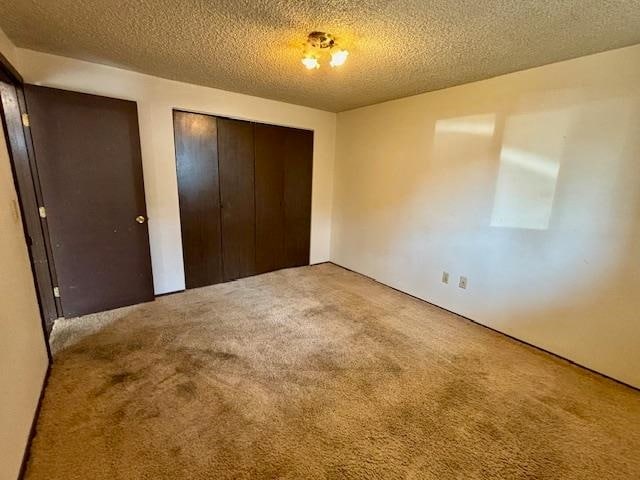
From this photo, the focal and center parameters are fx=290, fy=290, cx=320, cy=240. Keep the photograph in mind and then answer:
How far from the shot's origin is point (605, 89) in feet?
6.56

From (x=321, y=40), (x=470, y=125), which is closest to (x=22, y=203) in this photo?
(x=321, y=40)

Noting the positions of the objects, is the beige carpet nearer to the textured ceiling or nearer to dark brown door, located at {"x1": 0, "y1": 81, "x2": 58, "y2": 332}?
dark brown door, located at {"x1": 0, "y1": 81, "x2": 58, "y2": 332}

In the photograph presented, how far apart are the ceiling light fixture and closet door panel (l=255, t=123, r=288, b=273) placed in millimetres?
1712

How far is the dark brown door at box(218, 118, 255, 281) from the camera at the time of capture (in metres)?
3.41

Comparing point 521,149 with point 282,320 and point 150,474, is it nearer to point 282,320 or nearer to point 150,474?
point 282,320

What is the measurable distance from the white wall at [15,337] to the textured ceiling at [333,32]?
0.62 meters

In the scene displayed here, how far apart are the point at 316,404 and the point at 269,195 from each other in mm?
2728

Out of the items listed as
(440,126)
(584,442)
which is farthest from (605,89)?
(584,442)

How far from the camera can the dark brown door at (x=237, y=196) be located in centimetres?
341

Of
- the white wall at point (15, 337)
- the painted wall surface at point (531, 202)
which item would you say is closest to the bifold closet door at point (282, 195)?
the painted wall surface at point (531, 202)

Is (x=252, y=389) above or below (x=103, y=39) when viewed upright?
below

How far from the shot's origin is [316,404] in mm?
1773

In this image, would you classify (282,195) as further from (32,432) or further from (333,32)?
(32,432)

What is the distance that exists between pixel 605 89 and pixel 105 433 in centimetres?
376
